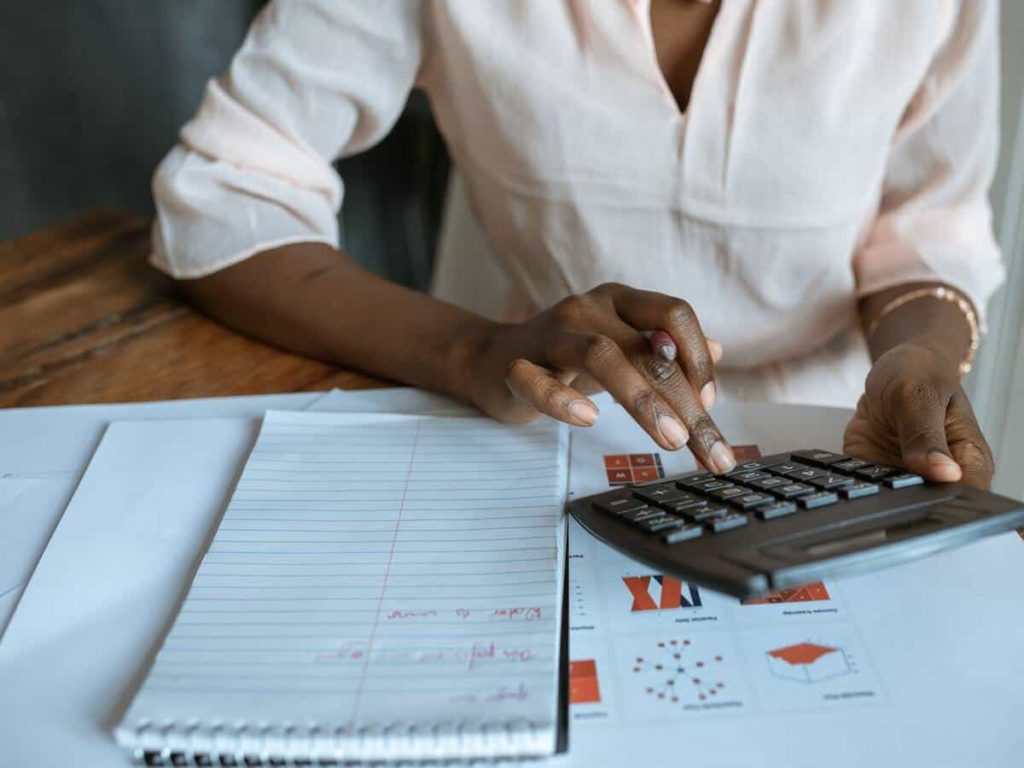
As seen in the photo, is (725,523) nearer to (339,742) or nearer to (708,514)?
(708,514)

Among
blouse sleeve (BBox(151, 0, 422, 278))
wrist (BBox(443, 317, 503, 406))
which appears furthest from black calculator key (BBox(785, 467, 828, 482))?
blouse sleeve (BBox(151, 0, 422, 278))

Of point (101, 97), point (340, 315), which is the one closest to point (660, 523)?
point (340, 315)

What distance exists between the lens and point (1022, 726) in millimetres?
388

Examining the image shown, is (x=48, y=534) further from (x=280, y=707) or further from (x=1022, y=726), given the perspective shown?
(x=1022, y=726)

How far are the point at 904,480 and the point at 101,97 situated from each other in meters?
1.17

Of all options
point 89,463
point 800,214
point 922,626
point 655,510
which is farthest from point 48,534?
point 800,214

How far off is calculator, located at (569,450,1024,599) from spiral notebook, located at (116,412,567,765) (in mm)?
45

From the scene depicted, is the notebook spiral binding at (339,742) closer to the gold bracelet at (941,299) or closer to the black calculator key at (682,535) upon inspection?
the black calculator key at (682,535)

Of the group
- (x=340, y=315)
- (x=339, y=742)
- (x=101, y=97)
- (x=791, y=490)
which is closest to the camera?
(x=339, y=742)

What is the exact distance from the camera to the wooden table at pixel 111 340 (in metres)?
0.69

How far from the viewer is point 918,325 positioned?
76 cm

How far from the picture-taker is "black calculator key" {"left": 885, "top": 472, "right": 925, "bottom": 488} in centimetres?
48

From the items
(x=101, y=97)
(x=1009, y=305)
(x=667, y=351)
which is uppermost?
(x=667, y=351)

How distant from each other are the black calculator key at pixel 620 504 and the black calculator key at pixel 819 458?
93 mm
